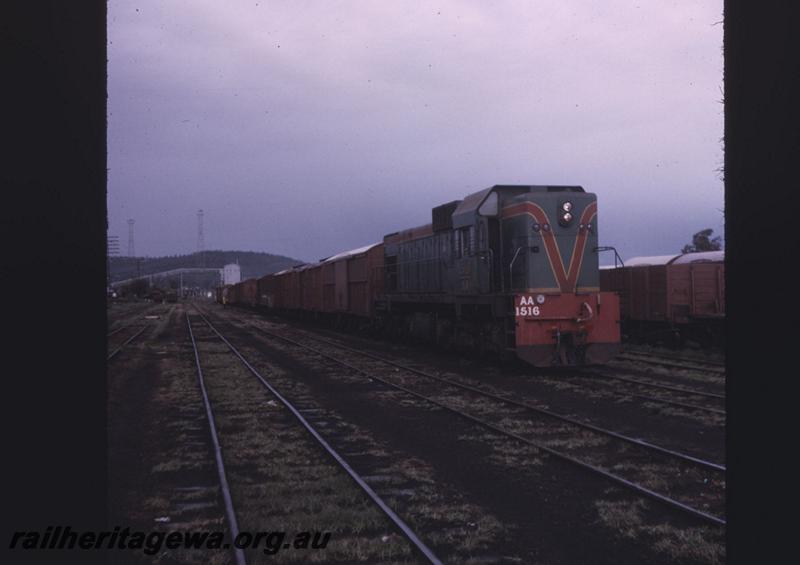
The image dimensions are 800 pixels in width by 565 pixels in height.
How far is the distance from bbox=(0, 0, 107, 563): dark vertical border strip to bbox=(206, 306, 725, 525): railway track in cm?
459

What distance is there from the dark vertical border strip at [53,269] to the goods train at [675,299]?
1708 centimetres

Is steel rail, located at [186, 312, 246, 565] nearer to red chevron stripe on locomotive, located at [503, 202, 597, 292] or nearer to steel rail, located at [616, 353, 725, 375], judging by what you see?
red chevron stripe on locomotive, located at [503, 202, 597, 292]

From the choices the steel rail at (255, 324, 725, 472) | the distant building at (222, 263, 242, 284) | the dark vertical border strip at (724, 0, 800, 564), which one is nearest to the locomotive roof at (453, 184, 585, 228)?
the steel rail at (255, 324, 725, 472)

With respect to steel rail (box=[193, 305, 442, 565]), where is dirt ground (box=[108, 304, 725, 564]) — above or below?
below

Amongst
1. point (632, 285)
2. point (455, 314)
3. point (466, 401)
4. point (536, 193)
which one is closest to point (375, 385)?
point (466, 401)

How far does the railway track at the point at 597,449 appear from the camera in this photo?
6085mm

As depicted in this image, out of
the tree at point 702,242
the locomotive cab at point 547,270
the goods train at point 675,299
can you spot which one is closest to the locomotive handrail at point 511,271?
the locomotive cab at point 547,270

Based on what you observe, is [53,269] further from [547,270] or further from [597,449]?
[547,270]

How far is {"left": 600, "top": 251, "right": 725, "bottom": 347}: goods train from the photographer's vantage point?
65.8 ft

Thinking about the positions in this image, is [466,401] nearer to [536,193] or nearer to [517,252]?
[517,252]

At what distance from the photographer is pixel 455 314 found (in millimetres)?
17188

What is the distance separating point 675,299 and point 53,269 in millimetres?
20944

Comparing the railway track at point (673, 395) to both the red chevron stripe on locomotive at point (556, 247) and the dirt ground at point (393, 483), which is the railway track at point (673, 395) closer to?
the dirt ground at point (393, 483)

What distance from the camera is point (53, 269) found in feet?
7.59
